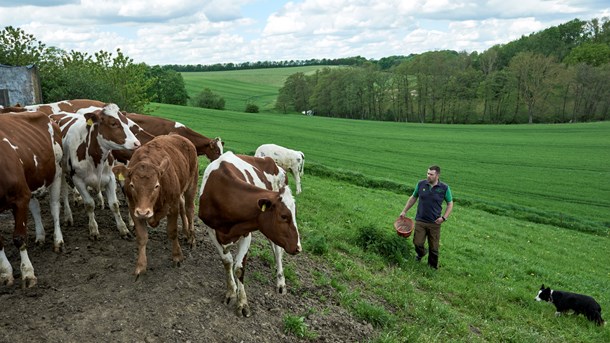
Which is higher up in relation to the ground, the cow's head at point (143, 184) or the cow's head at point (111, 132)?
the cow's head at point (111, 132)

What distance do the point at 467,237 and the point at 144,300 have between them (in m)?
14.6

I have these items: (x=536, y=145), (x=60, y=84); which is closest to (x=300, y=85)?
(x=536, y=145)

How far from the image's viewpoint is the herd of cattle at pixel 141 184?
637cm

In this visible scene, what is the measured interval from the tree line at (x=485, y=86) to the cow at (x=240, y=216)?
82.5 m

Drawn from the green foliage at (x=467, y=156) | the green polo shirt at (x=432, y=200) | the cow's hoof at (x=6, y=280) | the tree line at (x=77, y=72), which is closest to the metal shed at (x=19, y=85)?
the tree line at (x=77, y=72)

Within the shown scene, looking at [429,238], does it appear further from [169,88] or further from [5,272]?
[169,88]

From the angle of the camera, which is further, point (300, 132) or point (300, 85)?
point (300, 85)

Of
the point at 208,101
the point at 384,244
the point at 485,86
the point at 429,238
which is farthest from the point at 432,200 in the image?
the point at 208,101

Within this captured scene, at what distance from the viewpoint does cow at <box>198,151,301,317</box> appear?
251 inches

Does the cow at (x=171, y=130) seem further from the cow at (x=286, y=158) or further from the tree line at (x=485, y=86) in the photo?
the tree line at (x=485, y=86)

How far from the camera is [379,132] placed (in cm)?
6356

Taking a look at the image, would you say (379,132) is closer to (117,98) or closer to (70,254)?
(117,98)

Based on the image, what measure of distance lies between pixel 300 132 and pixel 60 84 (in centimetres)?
3464

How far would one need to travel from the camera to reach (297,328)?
6727 mm
